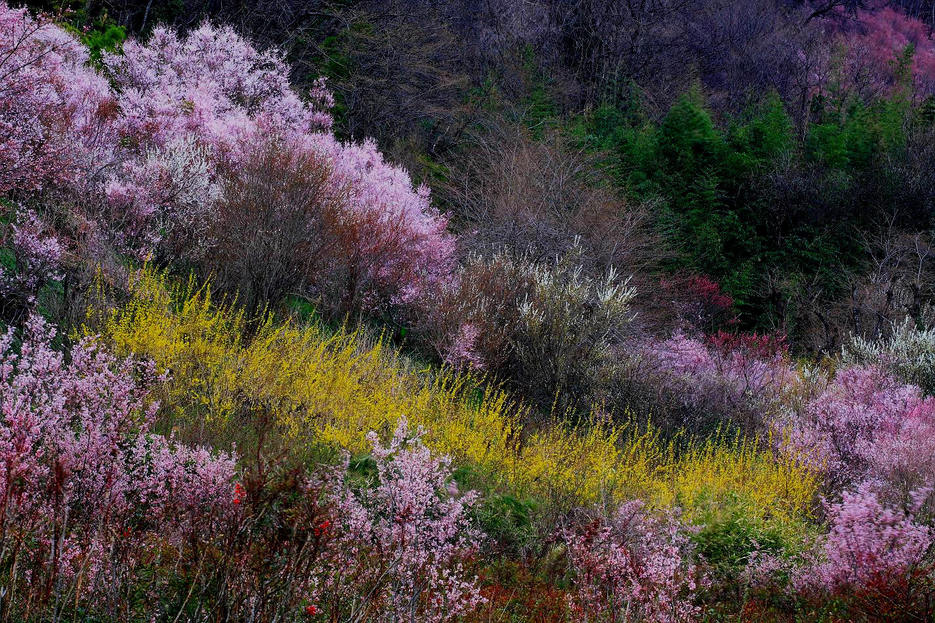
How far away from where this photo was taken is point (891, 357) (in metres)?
15.1

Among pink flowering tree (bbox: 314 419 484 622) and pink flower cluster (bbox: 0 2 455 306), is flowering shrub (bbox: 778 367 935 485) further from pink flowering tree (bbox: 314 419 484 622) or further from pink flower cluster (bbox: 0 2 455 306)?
pink flowering tree (bbox: 314 419 484 622)

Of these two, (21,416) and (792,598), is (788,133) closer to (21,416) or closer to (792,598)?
(792,598)

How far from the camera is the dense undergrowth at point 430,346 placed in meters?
3.05

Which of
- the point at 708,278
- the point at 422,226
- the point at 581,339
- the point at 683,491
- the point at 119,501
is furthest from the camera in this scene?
the point at 708,278

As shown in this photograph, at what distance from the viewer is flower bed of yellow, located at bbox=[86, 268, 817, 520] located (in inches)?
277

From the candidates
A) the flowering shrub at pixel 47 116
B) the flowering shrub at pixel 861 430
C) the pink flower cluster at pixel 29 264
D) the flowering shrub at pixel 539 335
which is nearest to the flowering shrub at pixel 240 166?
the flowering shrub at pixel 47 116

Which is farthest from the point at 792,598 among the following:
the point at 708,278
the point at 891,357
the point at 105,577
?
the point at 708,278

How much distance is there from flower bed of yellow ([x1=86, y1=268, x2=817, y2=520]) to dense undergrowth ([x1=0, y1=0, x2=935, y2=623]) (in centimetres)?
6

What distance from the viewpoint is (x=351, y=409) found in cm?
758

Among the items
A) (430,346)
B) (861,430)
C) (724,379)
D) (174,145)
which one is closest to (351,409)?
(430,346)

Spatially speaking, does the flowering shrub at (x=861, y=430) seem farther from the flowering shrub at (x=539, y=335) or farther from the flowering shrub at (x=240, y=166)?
the flowering shrub at (x=240, y=166)

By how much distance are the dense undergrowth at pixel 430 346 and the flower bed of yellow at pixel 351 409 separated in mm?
58

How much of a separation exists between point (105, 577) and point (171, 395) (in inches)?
156

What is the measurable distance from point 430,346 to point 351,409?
5.17 metres
